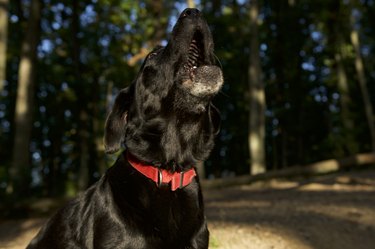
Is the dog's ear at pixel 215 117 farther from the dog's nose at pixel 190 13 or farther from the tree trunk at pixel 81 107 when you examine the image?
the tree trunk at pixel 81 107

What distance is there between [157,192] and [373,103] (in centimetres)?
3253

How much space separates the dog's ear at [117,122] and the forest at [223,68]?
6.91 meters

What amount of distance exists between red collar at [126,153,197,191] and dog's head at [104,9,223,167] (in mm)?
76

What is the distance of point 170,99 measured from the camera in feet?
12.5

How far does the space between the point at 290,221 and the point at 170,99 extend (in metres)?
3.87

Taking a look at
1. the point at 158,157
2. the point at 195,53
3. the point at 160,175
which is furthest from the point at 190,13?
the point at 160,175

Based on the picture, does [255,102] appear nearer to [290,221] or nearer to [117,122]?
[290,221]

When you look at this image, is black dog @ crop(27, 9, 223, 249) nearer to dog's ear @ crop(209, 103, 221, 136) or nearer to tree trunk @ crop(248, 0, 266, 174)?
dog's ear @ crop(209, 103, 221, 136)

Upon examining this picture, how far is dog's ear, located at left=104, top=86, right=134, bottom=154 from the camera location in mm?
3766

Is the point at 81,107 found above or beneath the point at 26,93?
above

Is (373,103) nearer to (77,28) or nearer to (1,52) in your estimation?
(77,28)

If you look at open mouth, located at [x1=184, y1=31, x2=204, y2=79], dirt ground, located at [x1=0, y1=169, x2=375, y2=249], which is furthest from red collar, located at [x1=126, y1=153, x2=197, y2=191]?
dirt ground, located at [x1=0, y1=169, x2=375, y2=249]

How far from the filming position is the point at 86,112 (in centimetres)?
2339

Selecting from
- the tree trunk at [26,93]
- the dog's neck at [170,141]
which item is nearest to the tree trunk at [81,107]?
the tree trunk at [26,93]
